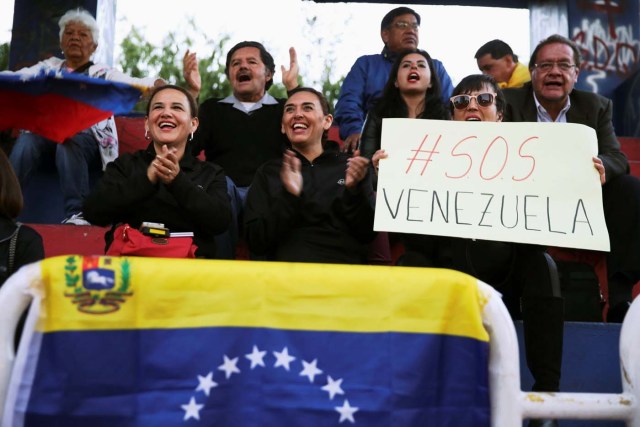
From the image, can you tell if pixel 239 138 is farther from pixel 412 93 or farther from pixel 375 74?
pixel 375 74

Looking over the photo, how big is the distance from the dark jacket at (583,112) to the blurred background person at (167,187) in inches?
57.8

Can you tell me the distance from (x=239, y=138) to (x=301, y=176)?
1.22m

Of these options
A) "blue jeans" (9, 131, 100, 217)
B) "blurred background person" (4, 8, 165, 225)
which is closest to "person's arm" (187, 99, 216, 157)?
"blurred background person" (4, 8, 165, 225)

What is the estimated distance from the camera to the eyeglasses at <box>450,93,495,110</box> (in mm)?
3586

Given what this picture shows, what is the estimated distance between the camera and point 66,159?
16.0 ft

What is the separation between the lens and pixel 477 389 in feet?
6.93

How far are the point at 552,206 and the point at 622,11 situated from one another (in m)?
6.46

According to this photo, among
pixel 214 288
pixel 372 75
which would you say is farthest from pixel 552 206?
pixel 372 75

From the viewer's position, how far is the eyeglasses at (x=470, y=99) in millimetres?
3586

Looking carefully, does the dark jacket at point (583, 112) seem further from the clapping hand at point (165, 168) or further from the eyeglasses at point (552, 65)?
the clapping hand at point (165, 168)

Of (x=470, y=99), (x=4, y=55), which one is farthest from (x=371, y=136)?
(x=4, y=55)

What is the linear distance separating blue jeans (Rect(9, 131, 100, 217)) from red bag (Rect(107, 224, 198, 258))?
166 centimetres

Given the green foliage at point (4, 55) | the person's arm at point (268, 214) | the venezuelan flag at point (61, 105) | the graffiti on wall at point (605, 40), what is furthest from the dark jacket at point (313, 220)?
the green foliage at point (4, 55)

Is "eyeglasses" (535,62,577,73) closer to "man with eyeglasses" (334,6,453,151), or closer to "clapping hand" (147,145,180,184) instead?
"man with eyeglasses" (334,6,453,151)
